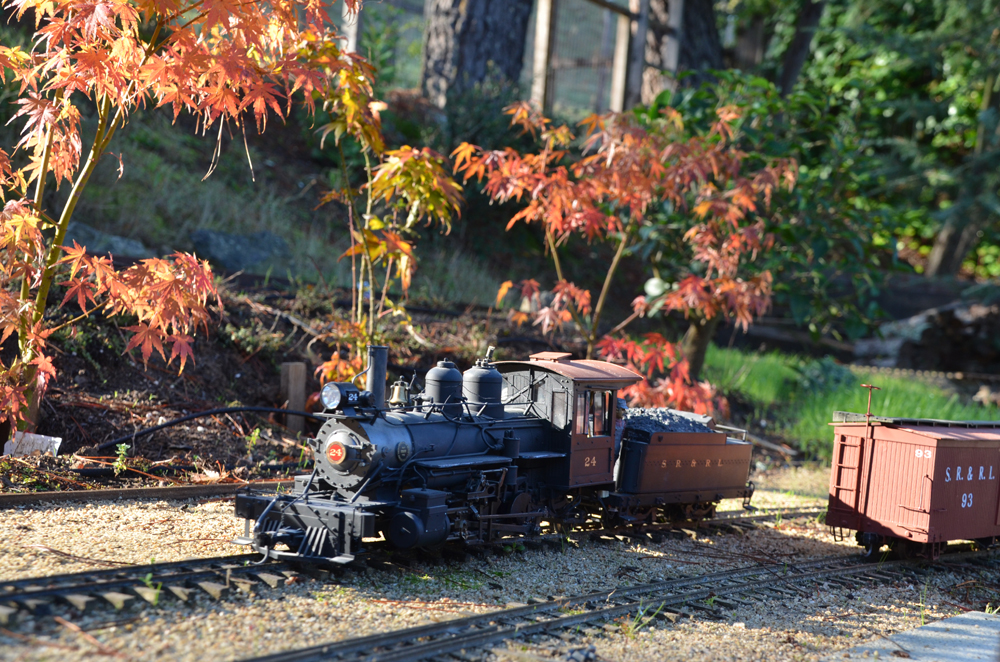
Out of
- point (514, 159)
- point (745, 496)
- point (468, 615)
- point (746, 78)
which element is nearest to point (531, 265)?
point (746, 78)

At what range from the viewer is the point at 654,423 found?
9.84 m

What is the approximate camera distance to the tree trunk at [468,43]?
18828 mm

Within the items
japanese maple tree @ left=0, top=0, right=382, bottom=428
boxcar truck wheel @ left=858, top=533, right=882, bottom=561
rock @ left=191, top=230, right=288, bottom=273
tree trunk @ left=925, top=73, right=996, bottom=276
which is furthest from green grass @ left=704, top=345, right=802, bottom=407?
japanese maple tree @ left=0, top=0, right=382, bottom=428

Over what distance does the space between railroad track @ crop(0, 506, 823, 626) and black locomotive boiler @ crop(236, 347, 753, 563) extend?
222 mm

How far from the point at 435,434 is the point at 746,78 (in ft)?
32.3

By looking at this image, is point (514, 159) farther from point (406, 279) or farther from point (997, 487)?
point (997, 487)

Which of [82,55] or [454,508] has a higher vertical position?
[82,55]

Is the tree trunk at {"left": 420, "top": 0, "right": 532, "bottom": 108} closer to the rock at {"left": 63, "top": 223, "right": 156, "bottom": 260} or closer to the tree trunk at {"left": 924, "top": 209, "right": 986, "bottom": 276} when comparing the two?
the rock at {"left": 63, "top": 223, "right": 156, "bottom": 260}

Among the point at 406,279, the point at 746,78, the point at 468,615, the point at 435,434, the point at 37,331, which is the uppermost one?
the point at 746,78

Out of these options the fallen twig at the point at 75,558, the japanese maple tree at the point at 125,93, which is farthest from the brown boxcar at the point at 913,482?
the fallen twig at the point at 75,558

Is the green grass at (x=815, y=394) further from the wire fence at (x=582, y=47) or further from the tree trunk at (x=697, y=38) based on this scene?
the wire fence at (x=582, y=47)

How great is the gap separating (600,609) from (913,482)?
4.54 meters

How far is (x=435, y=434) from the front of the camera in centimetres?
762

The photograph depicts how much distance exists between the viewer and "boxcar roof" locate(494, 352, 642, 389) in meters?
8.62
